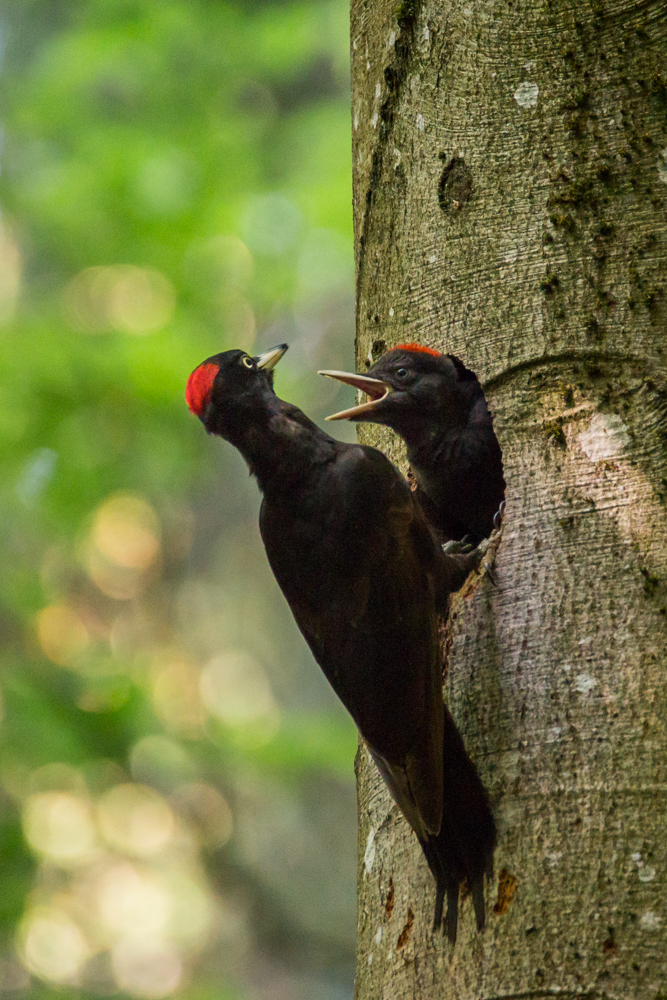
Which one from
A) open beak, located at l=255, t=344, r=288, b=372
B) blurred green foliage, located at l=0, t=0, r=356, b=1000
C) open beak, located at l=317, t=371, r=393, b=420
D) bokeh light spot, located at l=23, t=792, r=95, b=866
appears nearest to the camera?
open beak, located at l=317, t=371, r=393, b=420

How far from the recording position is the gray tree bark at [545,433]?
174 centimetres

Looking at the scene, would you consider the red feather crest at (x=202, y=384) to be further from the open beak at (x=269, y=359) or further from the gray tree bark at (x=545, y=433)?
the gray tree bark at (x=545, y=433)

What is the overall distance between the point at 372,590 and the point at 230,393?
0.70 m

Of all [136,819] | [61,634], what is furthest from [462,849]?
[61,634]

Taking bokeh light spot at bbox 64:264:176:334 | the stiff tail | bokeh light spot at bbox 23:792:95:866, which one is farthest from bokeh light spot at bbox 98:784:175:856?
the stiff tail

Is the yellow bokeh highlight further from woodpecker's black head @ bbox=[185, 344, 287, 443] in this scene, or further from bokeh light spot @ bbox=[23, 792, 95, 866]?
woodpecker's black head @ bbox=[185, 344, 287, 443]

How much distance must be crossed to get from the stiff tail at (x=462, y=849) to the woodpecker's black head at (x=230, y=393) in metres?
1.11

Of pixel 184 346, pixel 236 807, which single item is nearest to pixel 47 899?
pixel 236 807

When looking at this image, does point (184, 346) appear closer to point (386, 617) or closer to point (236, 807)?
point (236, 807)

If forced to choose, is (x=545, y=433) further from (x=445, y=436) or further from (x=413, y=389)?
(x=445, y=436)

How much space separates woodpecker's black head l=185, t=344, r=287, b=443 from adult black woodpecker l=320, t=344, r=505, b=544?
0.23 metres

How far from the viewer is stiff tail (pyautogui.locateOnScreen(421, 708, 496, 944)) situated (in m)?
1.84

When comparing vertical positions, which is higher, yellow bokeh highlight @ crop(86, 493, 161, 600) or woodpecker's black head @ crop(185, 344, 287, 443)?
woodpecker's black head @ crop(185, 344, 287, 443)

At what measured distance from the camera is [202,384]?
Answer: 106 inches
